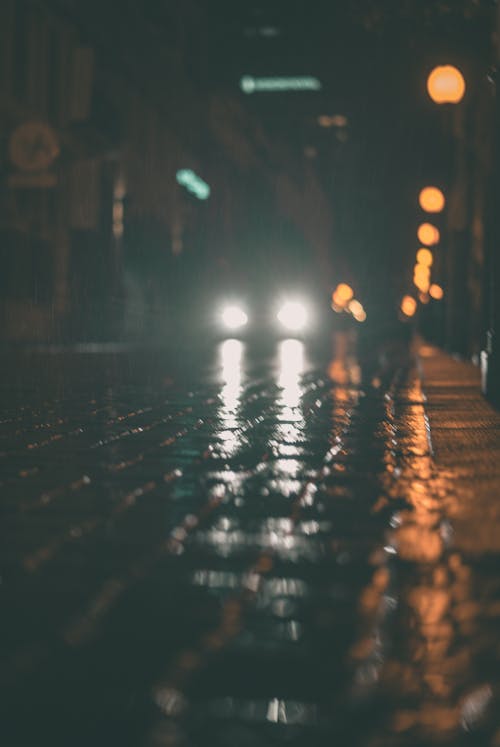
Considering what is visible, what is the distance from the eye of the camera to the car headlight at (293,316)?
5316cm

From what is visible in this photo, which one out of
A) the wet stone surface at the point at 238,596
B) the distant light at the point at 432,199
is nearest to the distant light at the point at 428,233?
the distant light at the point at 432,199

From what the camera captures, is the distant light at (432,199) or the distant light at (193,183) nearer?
the distant light at (432,199)

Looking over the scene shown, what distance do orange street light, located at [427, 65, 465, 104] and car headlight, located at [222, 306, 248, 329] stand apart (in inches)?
1346

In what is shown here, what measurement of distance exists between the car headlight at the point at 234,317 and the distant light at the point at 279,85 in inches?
429

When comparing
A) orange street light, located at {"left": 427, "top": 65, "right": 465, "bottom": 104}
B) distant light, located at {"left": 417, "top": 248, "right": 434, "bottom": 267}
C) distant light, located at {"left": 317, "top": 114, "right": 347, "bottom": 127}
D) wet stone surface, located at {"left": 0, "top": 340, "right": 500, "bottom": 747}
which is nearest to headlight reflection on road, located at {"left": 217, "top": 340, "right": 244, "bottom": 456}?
wet stone surface, located at {"left": 0, "top": 340, "right": 500, "bottom": 747}

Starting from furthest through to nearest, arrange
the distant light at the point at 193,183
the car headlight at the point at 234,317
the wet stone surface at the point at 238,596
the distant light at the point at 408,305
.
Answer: the distant light at the point at 408,305 < the car headlight at the point at 234,317 < the distant light at the point at 193,183 < the wet stone surface at the point at 238,596

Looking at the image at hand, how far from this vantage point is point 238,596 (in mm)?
3355

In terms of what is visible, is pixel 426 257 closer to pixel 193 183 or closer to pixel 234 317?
pixel 234 317

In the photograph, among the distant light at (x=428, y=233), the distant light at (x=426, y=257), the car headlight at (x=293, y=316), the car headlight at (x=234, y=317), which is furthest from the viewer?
the car headlight at (x=293, y=316)

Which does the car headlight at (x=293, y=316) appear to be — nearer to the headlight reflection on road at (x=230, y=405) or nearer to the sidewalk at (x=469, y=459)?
the headlight reflection on road at (x=230, y=405)

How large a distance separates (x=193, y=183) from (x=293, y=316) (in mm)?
11843

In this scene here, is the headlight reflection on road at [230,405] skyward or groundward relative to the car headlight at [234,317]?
skyward

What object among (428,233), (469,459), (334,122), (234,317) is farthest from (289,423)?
(334,122)

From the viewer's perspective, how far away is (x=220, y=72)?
147ft
